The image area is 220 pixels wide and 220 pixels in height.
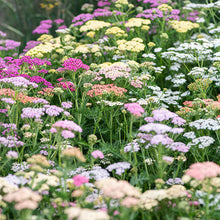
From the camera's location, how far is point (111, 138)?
14.5 ft

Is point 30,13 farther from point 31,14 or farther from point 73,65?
point 73,65

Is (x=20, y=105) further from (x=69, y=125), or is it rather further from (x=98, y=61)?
(x=98, y=61)

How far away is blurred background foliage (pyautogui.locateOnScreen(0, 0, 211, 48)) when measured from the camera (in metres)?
9.52

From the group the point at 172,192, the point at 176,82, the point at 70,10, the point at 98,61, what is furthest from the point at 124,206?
the point at 70,10

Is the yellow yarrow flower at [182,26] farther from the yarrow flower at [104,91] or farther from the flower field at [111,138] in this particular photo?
the yarrow flower at [104,91]

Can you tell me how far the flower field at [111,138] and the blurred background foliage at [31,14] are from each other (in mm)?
2370

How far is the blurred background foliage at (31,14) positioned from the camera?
31.2 feet

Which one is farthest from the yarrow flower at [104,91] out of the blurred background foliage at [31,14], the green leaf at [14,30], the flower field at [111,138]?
the green leaf at [14,30]

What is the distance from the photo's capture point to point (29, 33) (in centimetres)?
987

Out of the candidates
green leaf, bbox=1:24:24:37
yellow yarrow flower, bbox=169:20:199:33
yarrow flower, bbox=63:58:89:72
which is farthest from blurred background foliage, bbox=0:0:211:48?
yarrow flower, bbox=63:58:89:72

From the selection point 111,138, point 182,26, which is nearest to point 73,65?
point 111,138

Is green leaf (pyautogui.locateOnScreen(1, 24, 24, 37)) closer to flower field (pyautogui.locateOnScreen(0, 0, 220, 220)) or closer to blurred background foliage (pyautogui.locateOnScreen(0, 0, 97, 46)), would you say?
blurred background foliage (pyautogui.locateOnScreen(0, 0, 97, 46))

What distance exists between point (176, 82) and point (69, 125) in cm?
249

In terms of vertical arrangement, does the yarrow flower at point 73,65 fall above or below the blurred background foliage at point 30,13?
below
